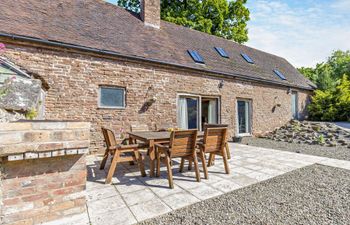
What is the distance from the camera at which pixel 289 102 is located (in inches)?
461

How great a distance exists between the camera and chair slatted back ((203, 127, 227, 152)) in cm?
370

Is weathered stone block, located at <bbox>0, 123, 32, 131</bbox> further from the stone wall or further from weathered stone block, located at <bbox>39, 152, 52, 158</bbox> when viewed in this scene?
the stone wall

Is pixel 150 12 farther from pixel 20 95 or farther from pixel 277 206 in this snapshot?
pixel 277 206

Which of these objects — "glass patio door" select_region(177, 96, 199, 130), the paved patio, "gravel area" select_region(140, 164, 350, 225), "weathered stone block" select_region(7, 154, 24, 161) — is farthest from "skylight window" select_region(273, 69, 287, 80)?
"weathered stone block" select_region(7, 154, 24, 161)

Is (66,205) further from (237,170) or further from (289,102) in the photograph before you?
(289,102)

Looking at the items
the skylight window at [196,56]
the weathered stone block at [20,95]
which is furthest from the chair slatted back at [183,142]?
the skylight window at [196,56]

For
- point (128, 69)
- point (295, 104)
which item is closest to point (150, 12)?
point (128, 69)

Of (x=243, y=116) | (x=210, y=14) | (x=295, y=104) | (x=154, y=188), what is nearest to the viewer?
(x=154, y=188)

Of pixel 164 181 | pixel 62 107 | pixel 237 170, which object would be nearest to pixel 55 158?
Answer: pixel 164 181

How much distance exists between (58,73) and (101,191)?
12.8 feet

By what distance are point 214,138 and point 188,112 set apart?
13.1 feet

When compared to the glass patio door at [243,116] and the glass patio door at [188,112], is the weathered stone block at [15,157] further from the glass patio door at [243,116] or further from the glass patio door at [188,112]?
the glass patio door at [243,116]

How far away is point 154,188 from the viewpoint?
3.12 m

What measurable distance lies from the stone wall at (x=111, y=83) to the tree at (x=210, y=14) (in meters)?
9.62
